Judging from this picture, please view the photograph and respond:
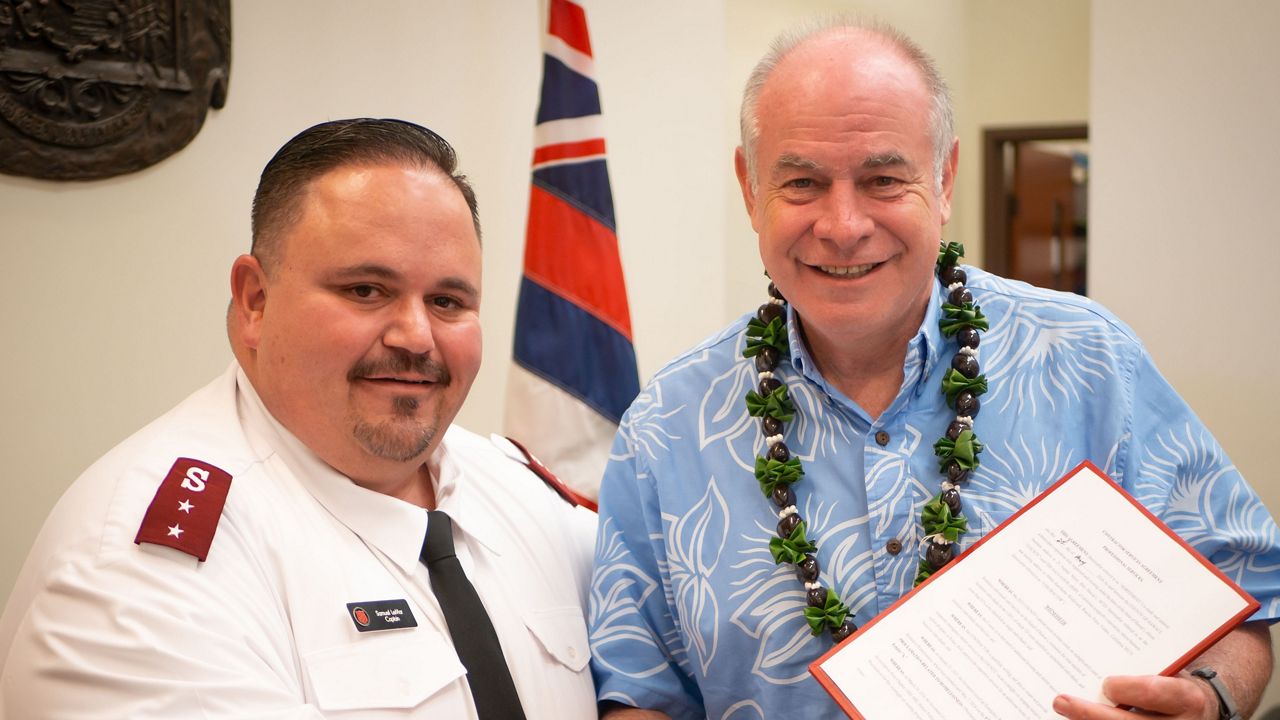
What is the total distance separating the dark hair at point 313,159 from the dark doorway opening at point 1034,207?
5573 millimetres

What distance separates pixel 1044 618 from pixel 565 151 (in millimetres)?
2042

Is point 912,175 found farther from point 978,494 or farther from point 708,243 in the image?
point 708,243

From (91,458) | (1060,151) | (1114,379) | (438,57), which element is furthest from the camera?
(1060,151)

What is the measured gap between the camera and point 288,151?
63.4 inches

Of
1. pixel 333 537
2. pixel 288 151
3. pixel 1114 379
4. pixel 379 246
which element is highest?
pixel 288 151

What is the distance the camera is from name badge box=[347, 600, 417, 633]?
1.48 meters

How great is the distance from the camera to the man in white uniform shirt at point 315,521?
51.3 inches

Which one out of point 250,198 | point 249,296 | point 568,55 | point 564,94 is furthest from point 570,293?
point 249,296

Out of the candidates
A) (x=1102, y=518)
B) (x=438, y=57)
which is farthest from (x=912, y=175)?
(x=438, y=57)

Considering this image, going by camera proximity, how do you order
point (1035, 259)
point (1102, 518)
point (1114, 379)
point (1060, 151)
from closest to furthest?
point (1102, 518) → point (1114, 379) → point (1035, 259) → point (1060, 151)

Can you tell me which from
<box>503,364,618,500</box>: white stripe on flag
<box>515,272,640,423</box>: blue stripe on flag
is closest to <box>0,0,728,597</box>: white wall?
<box>515,272,640,423</box>: blue stripe on flag

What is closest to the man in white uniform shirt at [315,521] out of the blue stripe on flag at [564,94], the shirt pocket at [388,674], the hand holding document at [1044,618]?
the shirt pocket at [388,674]

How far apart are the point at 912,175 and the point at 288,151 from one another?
888 mm

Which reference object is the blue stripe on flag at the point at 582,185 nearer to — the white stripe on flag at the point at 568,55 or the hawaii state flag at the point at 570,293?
the hawaii state flag at the point at 570,293
